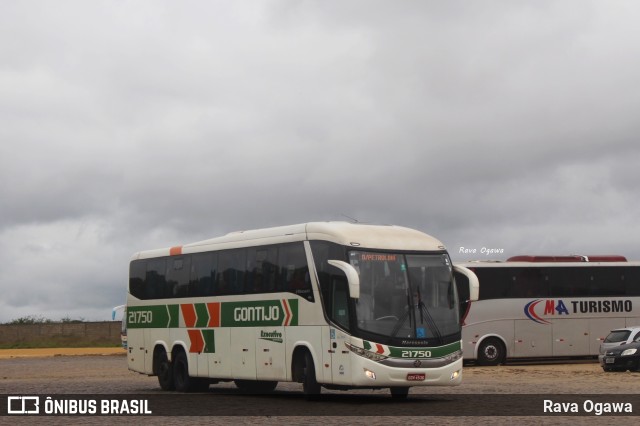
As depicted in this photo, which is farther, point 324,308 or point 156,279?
point 156,279

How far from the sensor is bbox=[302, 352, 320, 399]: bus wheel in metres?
24.6

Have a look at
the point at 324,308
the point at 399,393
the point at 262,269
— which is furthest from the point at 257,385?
the point at 324,308

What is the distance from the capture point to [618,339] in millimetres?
39062

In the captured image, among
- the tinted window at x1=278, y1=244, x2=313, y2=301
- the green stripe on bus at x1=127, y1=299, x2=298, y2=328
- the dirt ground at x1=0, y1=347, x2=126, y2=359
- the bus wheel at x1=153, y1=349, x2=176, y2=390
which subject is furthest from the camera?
the dirt ground at x1=0, y1=347, x2=126, y2=359

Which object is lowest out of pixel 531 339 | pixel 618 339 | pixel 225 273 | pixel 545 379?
pixel 545 379

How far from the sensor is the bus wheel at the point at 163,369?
30891mm

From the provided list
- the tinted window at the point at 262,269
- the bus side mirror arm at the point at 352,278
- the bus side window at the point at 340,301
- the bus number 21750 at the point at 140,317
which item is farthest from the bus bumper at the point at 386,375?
the bus number 21750 at the point at 140,317

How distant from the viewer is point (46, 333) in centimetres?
7844

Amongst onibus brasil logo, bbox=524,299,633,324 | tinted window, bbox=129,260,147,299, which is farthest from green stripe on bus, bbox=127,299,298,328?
onibus brasil logo, bbox=524,299,633,324

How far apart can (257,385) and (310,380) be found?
574 cm

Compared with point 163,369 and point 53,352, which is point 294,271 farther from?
point 53,352

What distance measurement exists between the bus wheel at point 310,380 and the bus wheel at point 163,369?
22.5 ft

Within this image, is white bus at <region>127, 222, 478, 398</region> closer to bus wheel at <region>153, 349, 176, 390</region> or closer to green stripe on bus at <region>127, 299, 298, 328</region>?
green stripe on bus at <region>127, 299, 298, 328</region>

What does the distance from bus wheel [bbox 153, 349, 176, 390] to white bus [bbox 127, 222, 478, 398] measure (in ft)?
2.83
